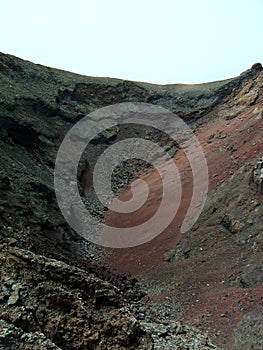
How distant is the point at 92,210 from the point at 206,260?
9.28 meters

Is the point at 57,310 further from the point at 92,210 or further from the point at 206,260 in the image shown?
the point at 92,210

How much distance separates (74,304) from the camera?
7.52 meters

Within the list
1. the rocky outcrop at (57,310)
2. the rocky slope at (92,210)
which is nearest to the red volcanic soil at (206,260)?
the rocky slope at (92,210)

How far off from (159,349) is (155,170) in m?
19.4

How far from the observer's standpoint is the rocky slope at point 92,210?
7.27 meters

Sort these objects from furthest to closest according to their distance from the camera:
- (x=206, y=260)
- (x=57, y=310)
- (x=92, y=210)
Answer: (x=92, y=210) → (x=206, y=260) → (x=57, y=310)

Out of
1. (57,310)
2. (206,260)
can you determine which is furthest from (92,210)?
(57,310)

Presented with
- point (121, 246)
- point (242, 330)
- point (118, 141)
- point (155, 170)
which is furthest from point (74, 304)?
point (118, 141)

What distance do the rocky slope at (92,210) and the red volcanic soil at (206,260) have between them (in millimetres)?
97

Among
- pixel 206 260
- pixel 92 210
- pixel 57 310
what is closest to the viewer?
pixel 57 310

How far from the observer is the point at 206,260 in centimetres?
1501

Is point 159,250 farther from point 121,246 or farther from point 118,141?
point 118,141

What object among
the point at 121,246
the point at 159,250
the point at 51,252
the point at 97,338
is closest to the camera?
the point at 97,338

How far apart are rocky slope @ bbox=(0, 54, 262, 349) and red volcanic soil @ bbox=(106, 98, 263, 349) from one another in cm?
10
